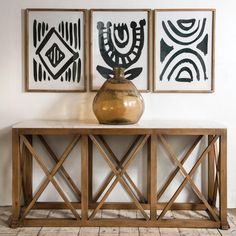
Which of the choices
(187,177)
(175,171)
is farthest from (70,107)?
(187,177)

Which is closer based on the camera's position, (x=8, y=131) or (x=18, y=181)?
(x=18, y=181)

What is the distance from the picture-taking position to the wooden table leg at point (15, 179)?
9.10 feet

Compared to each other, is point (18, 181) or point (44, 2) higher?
point (44, 2)

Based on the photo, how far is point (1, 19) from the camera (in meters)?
3.18

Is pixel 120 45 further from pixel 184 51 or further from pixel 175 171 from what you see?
pixel 175 171

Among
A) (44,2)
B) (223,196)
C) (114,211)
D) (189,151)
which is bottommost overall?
(114,211)

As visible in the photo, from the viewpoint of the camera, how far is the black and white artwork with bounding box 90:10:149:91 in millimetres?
3170

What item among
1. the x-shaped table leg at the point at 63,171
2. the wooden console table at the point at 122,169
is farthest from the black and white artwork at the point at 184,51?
the x-shaped table leg at the point at 63,171

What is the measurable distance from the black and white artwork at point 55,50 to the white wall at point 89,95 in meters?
0.06

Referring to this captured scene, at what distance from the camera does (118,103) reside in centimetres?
284

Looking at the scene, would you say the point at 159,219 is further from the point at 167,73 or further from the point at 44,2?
the point at 44,2

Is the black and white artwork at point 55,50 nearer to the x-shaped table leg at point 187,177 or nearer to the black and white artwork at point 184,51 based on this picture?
the black and white artwork at point 184,51

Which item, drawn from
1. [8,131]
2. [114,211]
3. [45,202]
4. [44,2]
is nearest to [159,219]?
[114,211]

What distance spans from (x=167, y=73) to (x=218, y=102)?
46cm
